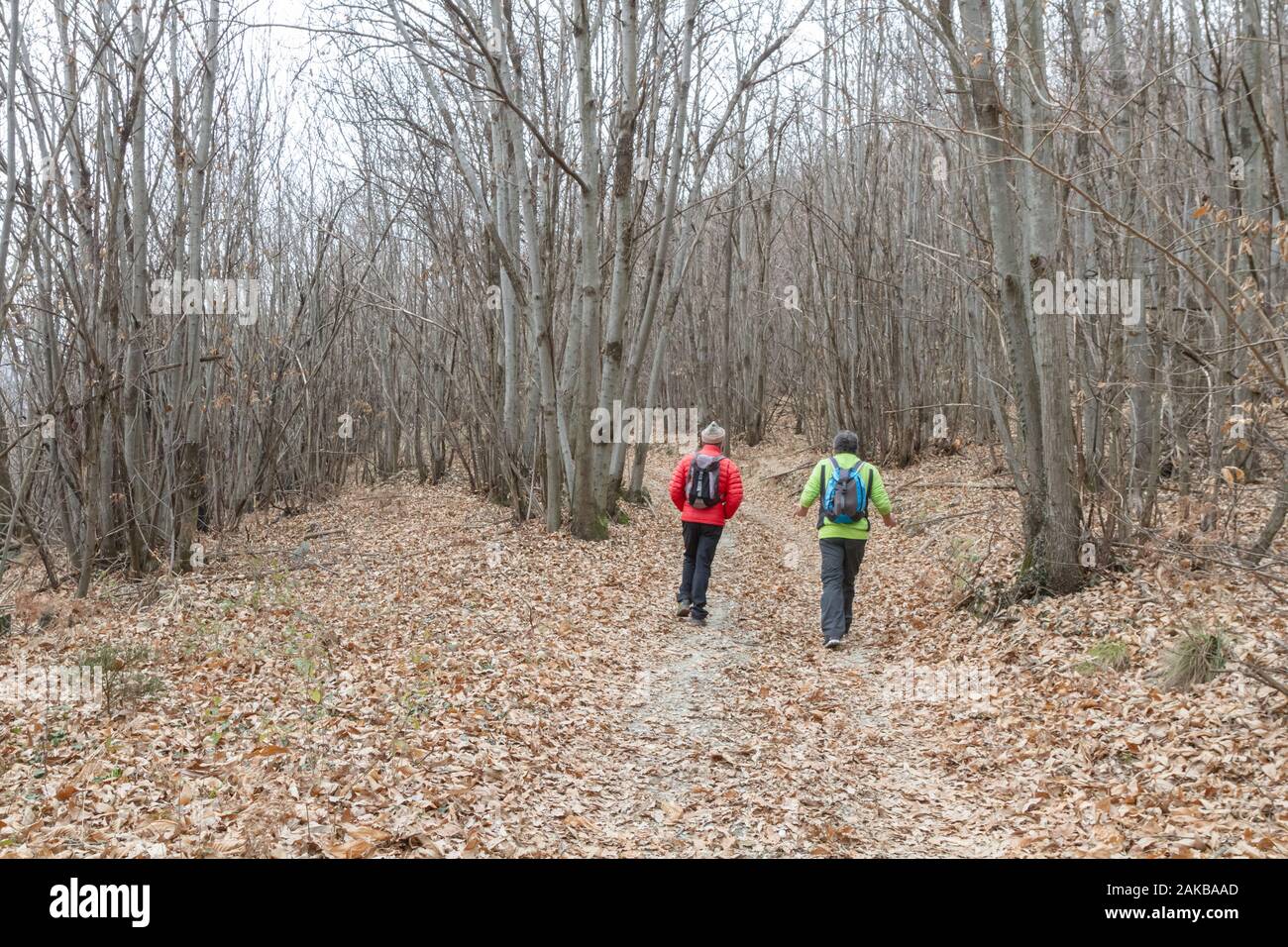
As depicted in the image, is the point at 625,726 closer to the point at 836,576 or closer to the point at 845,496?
the point at 836,576

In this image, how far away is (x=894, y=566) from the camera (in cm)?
1141

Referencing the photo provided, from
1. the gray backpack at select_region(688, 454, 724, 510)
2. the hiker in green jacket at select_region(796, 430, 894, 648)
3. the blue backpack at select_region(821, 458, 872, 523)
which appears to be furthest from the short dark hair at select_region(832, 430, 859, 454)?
the gray backpack at select_region(688, 454, 724, 510)

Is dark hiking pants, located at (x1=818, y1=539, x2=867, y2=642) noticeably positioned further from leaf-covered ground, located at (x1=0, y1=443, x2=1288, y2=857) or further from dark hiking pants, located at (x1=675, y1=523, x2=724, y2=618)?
dark hiking pants, located at (x1=675, y1=523, x2=724, y2=618)

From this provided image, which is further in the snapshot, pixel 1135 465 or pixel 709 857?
pixel 1135 465

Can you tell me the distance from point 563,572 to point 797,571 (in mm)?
3283

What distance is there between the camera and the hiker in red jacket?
8805 mm

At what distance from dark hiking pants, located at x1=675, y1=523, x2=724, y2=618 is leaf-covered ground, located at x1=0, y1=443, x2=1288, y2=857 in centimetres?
40

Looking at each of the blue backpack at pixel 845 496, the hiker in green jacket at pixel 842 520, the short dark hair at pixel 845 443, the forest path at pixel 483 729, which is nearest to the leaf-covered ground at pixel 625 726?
the forest path at pixel 483 729

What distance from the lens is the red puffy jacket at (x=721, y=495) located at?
8.83 meters

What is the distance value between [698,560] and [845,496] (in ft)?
5.33

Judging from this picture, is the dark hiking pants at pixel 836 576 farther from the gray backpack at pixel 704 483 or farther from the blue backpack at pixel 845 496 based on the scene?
the gray backpack at pixel 704 483

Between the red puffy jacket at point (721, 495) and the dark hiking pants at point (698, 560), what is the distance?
0.08 metres
